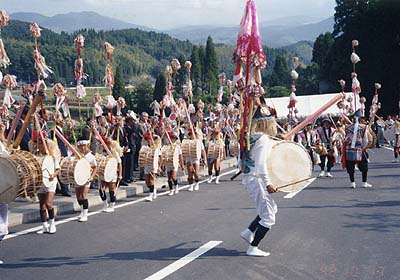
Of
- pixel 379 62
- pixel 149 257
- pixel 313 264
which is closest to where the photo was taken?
pixel 313 264

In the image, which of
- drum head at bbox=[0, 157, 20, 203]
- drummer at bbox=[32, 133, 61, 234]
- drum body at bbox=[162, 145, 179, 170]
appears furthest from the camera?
drum body at bbox=[162, 145, 179, 170]

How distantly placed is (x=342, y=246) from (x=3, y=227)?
195 inches

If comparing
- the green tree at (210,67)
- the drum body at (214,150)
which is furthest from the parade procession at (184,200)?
the green tree at (210,67)

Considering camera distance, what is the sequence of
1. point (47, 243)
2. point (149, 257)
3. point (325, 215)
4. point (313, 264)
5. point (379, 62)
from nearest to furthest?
point (313, 264) < point (149, 257) < point (47, 243) < point (325, 215) < point (379, 62)

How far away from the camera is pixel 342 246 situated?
9.27 meters

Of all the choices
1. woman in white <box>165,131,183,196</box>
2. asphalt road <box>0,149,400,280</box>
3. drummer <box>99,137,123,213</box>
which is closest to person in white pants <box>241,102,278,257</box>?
asphalt road <box>0,149,400,280</box>

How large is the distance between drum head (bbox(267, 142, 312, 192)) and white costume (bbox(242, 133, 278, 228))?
0.55ft

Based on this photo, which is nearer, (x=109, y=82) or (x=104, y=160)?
(x=104, y=160)

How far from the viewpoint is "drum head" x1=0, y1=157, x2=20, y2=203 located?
8.28m

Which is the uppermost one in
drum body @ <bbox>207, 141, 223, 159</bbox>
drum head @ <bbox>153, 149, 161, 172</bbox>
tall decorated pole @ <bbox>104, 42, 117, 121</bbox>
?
tall decorated pole @ <bbox>104, 42, 117, 121</bbox>

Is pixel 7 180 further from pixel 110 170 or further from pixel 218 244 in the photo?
pixel 110 170

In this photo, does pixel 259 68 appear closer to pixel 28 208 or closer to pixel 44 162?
pixel 44 162

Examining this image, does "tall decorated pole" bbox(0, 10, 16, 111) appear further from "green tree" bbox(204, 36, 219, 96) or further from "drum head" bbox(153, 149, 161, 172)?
"green tree" bbox(204, 36, 219, 96)

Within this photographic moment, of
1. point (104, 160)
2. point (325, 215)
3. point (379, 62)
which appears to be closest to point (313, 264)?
point (325, 215)
